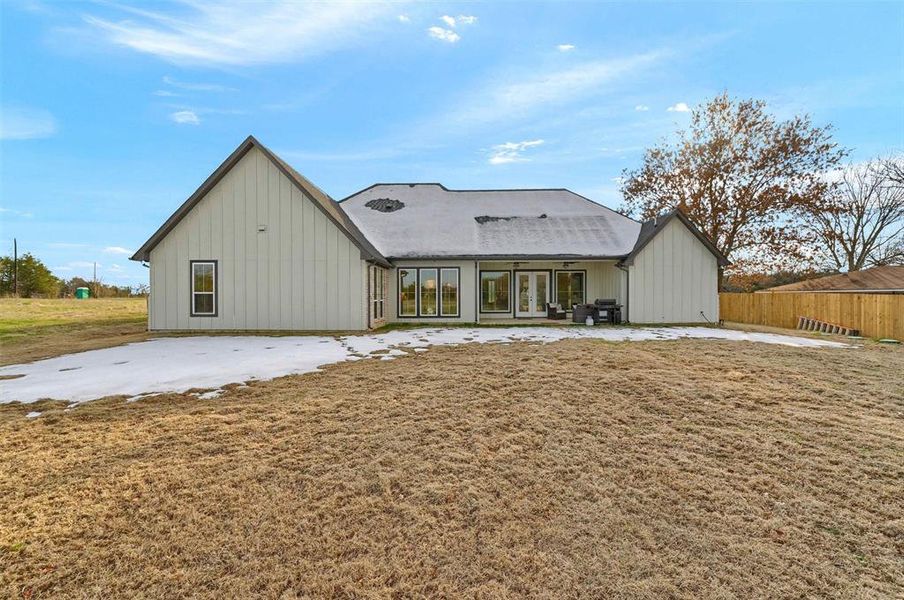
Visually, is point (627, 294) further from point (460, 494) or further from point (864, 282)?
point (864, 282)

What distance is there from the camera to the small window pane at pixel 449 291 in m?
16.4

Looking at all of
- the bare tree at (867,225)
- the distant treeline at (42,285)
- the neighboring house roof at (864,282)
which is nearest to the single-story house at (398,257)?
the neighboring house roof at (864,282)

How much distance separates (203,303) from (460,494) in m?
13.1

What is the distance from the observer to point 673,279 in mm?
15406

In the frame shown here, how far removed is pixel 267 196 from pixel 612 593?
45.2 feet

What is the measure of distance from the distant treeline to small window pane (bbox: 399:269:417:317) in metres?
33.9

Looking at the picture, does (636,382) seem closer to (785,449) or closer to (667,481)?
(785,449)

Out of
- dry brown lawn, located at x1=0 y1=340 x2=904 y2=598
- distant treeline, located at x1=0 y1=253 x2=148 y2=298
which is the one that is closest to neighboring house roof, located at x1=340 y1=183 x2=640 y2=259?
dry brown lawn, located at x1=0 y1=340 x2=904 y2=598

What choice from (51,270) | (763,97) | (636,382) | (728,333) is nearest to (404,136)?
(728,333)

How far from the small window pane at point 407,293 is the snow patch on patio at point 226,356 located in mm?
2893

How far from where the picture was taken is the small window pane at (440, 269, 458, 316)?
1636cm

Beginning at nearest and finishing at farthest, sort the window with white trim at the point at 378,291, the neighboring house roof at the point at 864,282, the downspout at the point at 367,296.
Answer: the downspout at the point at 367,296
the window with white trim at the point at 378,291
the neighboring house roof at the point at 864,282

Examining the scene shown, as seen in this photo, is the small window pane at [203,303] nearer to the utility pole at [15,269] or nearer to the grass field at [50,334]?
the grass field at [50,334]

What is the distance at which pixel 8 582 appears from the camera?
231cm
